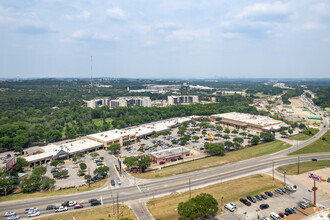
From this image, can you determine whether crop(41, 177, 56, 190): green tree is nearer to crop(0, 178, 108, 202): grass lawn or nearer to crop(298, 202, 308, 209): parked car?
crop(0, 178, 108, 202): grass lawn

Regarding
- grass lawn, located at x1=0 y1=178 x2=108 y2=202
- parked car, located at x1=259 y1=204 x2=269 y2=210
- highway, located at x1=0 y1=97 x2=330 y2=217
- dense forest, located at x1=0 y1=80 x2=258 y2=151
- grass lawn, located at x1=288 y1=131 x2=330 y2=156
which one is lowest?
grass lawn, located at x1=0 y1=178 x2=108 y2=202

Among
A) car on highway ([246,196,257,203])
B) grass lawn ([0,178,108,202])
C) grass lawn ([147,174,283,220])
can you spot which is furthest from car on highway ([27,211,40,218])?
car on highway ([246,196,257,203])

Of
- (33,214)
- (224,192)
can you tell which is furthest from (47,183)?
(224,192)

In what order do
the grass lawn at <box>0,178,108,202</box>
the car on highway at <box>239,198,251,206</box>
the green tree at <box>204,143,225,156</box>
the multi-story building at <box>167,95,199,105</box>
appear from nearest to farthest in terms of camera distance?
1. the car on highway at <box>239,198,251,206</box>
2. the grass lawn at <box>0,178,108,202</box>
3. the green tree at <box>204,143,225,156</box>
4. the multi-story building at <box>167,95,199,105</box>

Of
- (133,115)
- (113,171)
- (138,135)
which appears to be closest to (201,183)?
(113,171)

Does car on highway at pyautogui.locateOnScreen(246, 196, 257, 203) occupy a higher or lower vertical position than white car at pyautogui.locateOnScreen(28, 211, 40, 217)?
higher

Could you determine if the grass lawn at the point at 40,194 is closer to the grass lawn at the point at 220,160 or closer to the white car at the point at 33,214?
the white car at the point at 33,214
